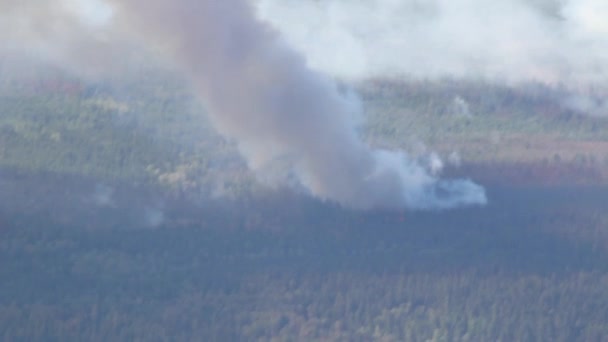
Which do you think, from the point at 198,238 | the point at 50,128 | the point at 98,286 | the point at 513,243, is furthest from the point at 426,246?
the point at 50,128

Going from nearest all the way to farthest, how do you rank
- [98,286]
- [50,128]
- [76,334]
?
[76,334]
[98,286]
[50,128]

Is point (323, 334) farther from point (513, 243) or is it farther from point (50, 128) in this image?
point (50, 128)

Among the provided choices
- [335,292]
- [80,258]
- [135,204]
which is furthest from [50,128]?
[335,292]

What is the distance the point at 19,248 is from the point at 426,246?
1149cm

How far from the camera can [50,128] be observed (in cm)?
7312

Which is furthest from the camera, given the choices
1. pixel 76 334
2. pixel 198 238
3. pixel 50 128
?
pixel 50 128

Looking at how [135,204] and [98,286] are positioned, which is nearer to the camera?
[98,286]

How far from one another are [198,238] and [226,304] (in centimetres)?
599

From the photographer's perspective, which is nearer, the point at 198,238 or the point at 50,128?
the point at 198,238

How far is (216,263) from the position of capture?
60250mm

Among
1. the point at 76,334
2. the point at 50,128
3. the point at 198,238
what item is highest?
the point at 50,128

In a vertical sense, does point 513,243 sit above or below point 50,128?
below

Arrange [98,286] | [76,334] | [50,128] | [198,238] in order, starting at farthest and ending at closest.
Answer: [50,128] < [198,238] < [98,286] < [76,334]

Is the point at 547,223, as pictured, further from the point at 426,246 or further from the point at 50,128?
the point at 50,128
